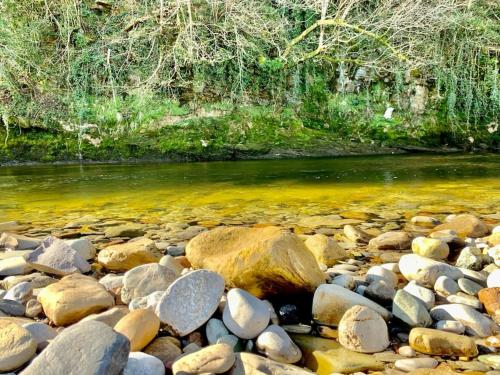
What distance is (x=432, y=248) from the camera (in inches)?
106

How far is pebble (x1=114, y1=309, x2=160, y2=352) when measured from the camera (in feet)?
5.20

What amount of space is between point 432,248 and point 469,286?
21.0 inches

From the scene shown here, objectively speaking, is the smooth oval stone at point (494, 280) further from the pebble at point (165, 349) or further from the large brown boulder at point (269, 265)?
the pebble at point (165, 349)

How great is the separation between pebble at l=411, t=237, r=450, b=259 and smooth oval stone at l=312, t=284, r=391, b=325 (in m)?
0.92

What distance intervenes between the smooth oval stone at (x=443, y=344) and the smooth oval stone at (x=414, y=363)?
63 mm

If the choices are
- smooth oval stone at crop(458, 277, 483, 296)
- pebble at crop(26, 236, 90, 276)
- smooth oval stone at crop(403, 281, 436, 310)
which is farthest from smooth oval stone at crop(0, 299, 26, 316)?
smooth oval stone at crop(458, 277, 483, 296)

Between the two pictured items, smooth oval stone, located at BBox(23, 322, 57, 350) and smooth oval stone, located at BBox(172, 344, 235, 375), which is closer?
smooth oval stone, located at BBox(172, 344, 235, 375)

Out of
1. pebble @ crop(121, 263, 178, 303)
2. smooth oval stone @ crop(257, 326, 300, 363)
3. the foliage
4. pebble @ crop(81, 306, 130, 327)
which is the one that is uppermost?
the foliage

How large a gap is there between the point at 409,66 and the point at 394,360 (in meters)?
9.74

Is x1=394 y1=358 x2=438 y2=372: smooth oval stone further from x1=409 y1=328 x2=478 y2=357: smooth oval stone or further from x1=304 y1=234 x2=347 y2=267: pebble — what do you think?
x1=304 y1=234 x2=347 y2=267: pebble

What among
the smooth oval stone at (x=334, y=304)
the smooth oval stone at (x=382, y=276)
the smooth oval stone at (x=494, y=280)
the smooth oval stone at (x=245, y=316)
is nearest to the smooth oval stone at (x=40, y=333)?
the smooth oval stone at (x=245, y=316)

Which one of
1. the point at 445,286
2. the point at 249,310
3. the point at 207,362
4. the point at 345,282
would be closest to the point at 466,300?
the point at 445,286

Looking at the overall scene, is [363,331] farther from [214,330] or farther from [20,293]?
[20,293]

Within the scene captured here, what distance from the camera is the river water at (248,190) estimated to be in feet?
13.9
